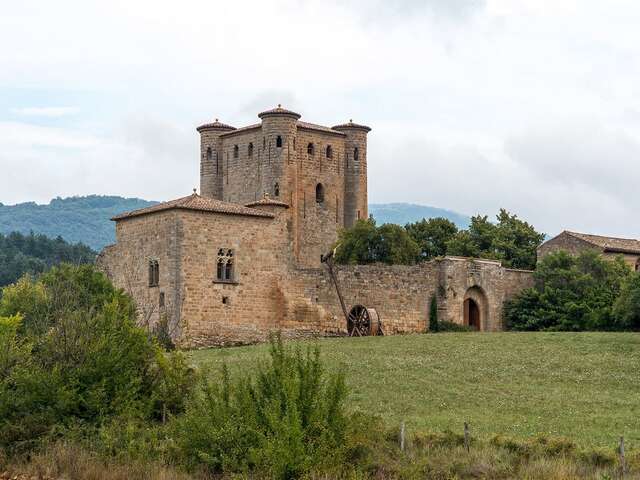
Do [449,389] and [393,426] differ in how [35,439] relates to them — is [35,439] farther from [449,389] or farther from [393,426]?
[449,389]

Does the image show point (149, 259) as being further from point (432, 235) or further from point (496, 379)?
point (432, 235)

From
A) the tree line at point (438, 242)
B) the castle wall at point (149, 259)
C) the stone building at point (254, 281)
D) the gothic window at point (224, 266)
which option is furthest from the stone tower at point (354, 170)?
the gothic window at point (224, 266)

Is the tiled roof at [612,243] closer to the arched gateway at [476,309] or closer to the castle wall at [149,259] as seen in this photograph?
the arched gateway at [476,309]

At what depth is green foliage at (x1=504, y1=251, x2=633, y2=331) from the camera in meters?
51.6

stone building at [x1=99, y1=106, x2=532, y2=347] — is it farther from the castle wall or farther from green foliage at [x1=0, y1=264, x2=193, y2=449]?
green foliage at [x1=0, y1=264, x2=193, y2=449]

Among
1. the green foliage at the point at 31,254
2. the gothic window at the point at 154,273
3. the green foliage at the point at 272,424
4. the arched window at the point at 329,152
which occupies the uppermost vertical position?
the arched window at the point at 329,152

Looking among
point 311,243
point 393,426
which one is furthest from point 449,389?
point 311,243

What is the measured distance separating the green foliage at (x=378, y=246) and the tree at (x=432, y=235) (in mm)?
4629

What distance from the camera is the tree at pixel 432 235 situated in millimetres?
66500

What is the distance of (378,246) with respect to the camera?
6119cm

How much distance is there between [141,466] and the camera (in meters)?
24.3

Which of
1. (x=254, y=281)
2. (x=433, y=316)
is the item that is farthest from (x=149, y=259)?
(x=433, y=316)

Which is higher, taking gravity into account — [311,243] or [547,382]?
[311,243]

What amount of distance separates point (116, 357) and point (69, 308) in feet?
10.5
